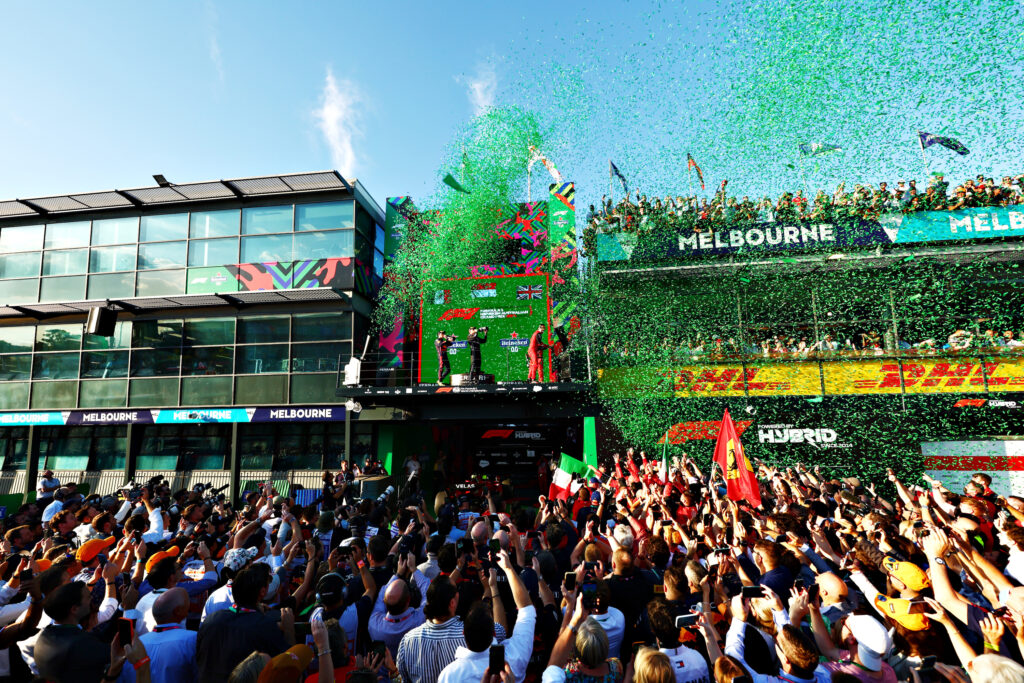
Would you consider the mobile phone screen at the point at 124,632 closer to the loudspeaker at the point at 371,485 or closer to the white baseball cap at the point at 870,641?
the white baseball cap at the point at 870,641

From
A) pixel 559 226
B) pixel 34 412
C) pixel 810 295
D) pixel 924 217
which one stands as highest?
pixel 559 226

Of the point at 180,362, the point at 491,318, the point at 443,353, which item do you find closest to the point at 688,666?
the point at 443,353

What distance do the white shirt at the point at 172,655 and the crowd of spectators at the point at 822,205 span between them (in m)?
15.2

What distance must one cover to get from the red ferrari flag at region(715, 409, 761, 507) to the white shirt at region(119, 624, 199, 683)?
292 inches

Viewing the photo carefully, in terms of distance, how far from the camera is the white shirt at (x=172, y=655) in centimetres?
351

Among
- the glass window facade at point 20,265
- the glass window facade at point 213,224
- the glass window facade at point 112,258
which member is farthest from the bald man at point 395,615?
the glass window facade at point 20,265

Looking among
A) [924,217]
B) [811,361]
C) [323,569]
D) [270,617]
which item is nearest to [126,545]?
[323,569]

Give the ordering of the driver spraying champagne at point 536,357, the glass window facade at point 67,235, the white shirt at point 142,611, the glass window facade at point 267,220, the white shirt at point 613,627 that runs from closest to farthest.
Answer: the white shirt at point 613,627, the white shirt at point 142,611, the driver spraying champagne at point 536,357, the glass window facade at point 267,220, the glass window facade at point 67,235

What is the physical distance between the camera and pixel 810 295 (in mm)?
17484

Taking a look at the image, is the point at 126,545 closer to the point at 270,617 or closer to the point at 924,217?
the point at 270,617

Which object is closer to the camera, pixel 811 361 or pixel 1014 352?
pixel 1014 352

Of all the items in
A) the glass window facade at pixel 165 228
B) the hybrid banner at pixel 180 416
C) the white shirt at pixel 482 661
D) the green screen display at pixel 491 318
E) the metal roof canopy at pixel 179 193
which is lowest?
the white shirt at pixel 482 661

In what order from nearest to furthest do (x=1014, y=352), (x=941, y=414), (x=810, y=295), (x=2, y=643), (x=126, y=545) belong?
1. (x=2, y=643)
2. (x=126, y=545)
3. (x=1014, y=352)
4. (x=941, y=414)
5. (x=810, y=295)

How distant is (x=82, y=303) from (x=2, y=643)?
67.2ft
